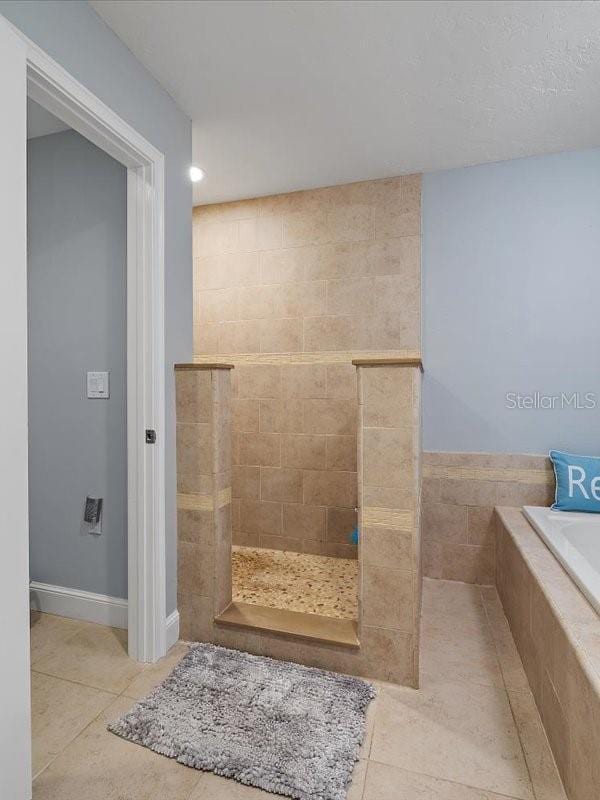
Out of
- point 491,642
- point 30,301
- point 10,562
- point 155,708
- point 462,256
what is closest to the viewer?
point 10,562

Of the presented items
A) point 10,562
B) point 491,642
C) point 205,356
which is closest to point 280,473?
point 205,356

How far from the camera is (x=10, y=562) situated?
1162 millimetres

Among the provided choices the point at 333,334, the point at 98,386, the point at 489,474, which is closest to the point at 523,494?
the point at 489,474

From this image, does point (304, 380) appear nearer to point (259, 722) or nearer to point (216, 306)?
point (216, 306)

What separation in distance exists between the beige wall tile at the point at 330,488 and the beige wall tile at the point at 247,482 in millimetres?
358

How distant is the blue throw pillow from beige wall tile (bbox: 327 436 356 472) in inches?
45.8

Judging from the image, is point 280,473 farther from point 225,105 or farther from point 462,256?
point 225,105

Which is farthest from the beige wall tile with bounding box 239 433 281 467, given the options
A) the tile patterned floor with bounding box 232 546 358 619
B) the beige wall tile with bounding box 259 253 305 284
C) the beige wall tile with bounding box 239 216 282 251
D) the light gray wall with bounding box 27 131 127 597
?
the beige wall tile with bounding box 239 216 282 251

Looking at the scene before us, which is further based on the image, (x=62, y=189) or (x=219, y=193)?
(x=219, y=193)

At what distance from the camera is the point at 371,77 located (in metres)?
1.86

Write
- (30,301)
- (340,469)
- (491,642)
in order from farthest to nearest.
→ (340,469), (30,301), (491,642)

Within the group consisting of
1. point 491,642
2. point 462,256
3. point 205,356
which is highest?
point 462,256

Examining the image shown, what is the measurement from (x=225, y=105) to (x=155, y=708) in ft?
8.16

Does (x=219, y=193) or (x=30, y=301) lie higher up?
(x=219, y=193)
